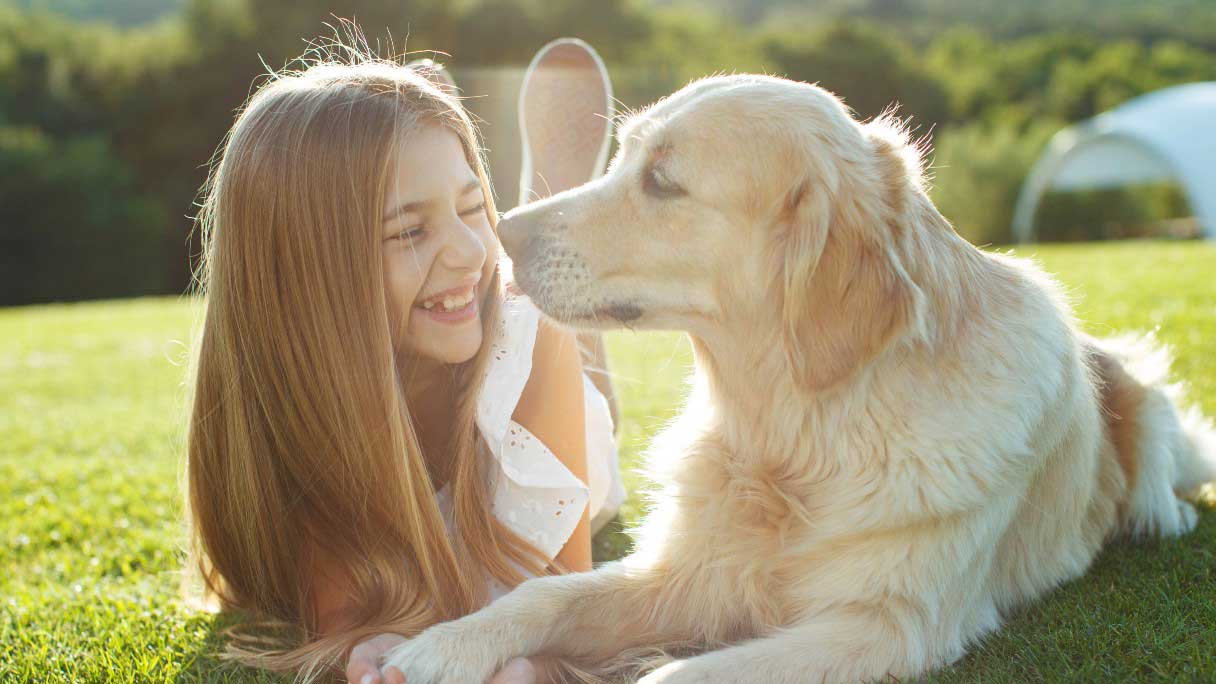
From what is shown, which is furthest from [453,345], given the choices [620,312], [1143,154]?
[1143,154]

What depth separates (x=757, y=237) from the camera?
8.09 feet

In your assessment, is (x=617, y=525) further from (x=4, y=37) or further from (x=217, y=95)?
(x=4, y=37)

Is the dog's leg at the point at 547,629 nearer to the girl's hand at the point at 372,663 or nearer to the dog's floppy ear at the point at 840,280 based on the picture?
the girl's hand at the point at 372,663

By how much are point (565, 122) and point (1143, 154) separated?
22540 millimetres

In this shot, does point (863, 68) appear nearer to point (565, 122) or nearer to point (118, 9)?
point (118, 9)

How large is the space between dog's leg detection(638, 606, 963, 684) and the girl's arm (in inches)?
33.2

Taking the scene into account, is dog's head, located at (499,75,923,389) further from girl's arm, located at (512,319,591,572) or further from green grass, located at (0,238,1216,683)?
green grass, located at (0,238,1216,683)

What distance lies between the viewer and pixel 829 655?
2229 millimetres

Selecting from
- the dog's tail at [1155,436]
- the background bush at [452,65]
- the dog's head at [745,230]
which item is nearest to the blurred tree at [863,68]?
the background bush at [452,65]

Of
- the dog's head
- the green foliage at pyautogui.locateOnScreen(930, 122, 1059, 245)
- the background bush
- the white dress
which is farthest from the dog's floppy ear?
the green foliage at pyautogui.locateOnScreen(930, 122, 1059, 245)

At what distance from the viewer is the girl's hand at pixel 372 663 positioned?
230cm

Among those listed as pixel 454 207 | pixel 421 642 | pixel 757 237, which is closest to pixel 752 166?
pixel 757 237

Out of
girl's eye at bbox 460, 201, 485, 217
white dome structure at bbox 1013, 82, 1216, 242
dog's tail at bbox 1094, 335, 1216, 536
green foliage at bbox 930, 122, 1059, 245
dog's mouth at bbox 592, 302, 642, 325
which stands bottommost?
green foliage at bbox 930, 122, 1059, 245

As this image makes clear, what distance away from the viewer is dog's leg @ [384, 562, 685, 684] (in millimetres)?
2322
